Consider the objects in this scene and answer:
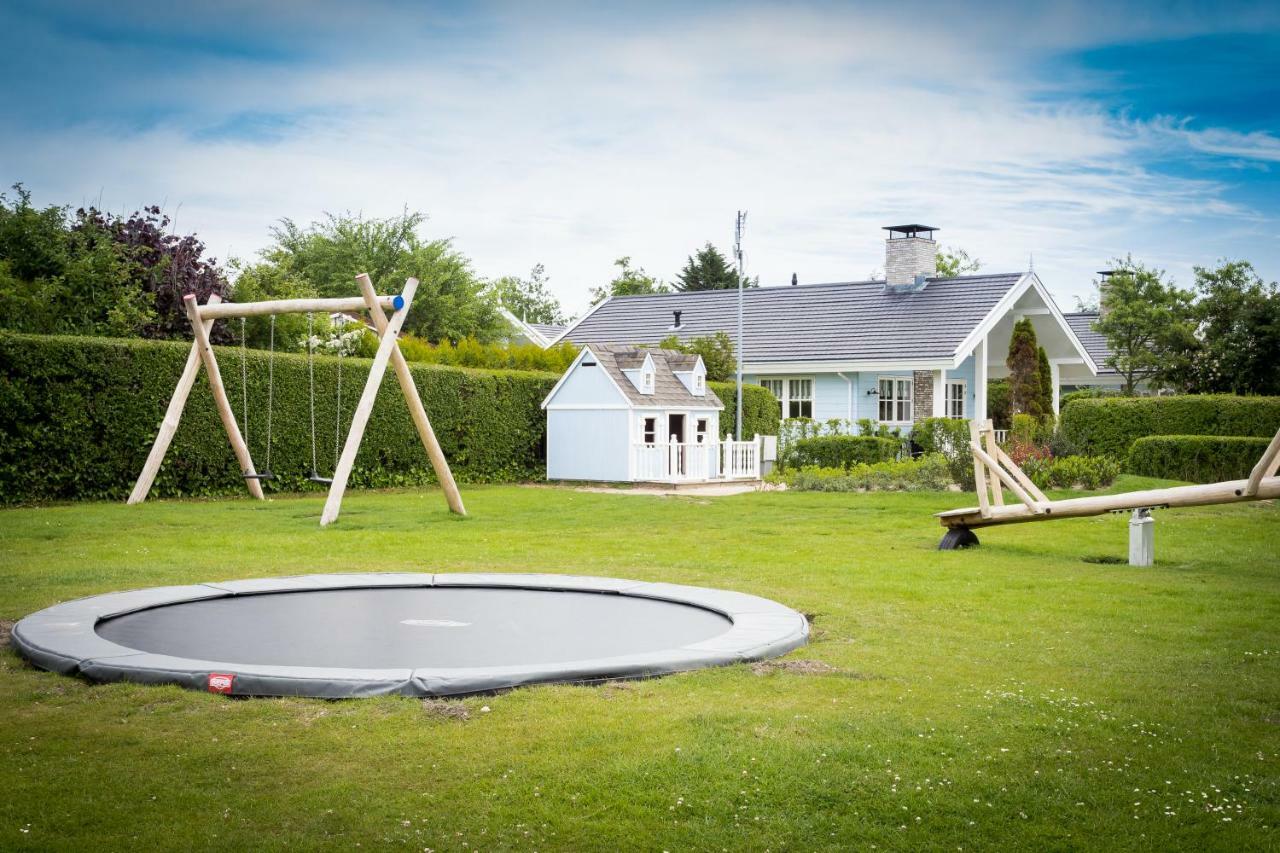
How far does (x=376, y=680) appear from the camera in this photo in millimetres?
5117

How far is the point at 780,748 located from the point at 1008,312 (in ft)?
90.2

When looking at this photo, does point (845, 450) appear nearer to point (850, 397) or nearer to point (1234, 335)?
point (850, 397)

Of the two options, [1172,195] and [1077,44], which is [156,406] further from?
[1172,195]

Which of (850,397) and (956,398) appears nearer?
(850,397)

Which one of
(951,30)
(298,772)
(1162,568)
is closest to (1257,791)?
(298,772)

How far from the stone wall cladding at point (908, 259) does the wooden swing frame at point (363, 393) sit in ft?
61.7

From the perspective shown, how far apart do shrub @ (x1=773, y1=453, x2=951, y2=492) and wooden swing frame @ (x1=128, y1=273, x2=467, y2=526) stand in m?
7.15

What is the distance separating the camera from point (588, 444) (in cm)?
2108

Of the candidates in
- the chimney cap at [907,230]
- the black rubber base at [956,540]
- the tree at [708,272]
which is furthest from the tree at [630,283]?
the black rubber base at [956,540]

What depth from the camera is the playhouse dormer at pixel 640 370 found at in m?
21.1

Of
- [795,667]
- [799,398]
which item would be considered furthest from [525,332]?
[795,667]

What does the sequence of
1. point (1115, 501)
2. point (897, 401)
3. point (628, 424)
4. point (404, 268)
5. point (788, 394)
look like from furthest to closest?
point (404, 268) → point (788, 394) → point (897, 401) → point (628, 424) → point (1115, 501)

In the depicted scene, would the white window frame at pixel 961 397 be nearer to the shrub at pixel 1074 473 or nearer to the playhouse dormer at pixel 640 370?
the playhouse dormer at pixel 640 370

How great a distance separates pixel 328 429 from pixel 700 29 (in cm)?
842
